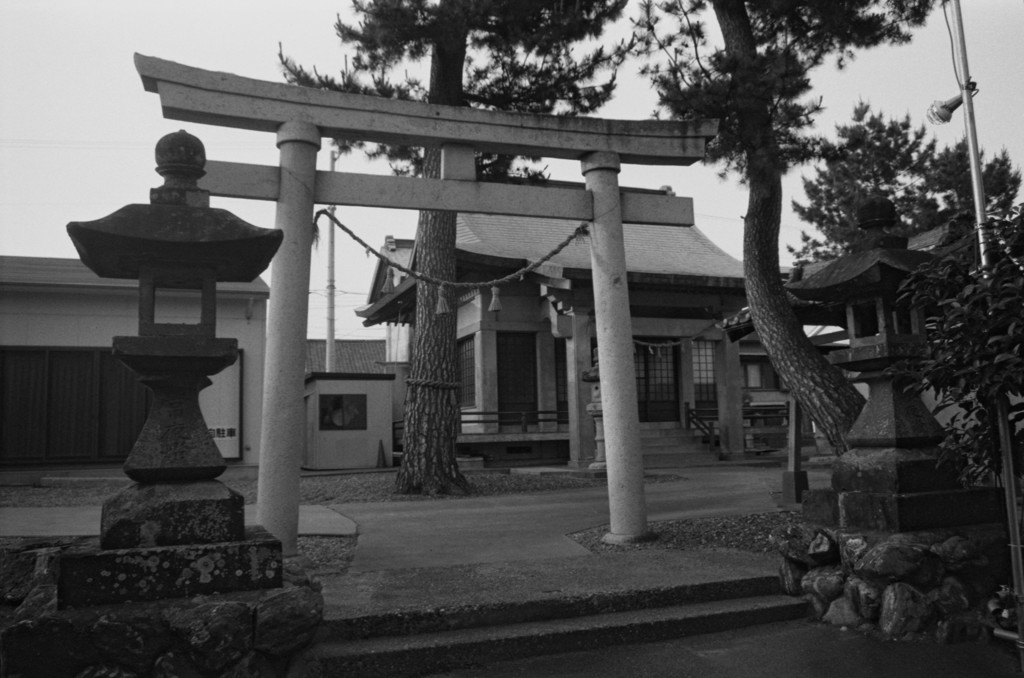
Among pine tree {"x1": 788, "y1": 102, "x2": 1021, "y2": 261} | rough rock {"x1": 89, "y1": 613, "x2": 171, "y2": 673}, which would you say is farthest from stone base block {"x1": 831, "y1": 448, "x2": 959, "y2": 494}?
pine tree {"x1": 788, "y1": 102, "x2": 1021, "y2": 261}

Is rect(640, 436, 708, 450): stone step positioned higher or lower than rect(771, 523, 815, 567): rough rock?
higher

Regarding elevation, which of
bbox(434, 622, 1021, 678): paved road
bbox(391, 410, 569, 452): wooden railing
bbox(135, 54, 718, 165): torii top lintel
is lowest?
bbox(434, 622, 1021, 678): paved road

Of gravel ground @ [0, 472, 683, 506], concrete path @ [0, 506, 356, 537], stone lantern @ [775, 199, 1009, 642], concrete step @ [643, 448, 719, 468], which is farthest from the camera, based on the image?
concrete step @ [643, 448, 719, 468]

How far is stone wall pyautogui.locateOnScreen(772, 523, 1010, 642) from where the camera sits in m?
4.71

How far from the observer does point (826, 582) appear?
5.09m

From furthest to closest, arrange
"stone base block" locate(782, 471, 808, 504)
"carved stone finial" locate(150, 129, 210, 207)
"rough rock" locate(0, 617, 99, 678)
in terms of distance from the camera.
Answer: "stone base block" locate(782, 471, 808, 504) → "carved stone finial" locate(150, 129, 210, 207) → "rough rock" locate(0, 617, 99, 678)

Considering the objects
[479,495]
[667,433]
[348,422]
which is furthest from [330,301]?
[479,495]

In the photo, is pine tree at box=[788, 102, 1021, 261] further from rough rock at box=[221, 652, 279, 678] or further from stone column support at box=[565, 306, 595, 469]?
rough rock at box=[221, 652, 279, 678]

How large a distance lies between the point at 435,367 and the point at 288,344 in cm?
510

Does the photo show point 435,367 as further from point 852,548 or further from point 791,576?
point 852,548

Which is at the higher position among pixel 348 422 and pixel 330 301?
pixel 330 301

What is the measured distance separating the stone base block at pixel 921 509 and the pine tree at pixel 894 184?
2085 cm

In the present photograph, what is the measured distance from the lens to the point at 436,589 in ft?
16.7

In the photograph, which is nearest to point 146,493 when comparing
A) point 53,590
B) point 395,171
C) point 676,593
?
point 53,590
